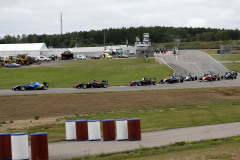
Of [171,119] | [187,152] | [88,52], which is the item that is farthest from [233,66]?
[187,152]

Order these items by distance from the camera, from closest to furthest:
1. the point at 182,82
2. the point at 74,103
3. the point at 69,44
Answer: the point at 74,103 < the point at 182,82 < the point at 69,44

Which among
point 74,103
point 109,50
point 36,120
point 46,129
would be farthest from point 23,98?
point 109,50

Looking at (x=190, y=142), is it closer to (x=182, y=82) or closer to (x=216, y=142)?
(x=216, y=142)

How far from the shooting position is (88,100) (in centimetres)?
3112

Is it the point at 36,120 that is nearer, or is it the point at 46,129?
the point at 46,129

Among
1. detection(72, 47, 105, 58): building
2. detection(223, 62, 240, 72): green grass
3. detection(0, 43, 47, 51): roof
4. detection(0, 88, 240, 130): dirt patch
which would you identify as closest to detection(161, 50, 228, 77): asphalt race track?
detection(223, 62, 240, 72): green grass

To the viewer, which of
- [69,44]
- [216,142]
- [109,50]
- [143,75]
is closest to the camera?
[216,142]

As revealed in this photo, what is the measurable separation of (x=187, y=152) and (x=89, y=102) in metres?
19.3

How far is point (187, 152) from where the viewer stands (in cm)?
1118

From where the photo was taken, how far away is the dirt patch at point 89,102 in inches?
973

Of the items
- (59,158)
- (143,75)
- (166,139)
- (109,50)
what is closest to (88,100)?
(166,139)

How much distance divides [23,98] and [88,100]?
5587 millimetres

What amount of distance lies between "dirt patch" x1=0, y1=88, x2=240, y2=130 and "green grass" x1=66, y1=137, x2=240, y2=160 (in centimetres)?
973

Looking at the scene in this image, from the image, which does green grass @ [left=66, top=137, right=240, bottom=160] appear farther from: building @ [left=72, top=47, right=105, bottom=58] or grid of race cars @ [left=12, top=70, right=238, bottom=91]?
building @ [left=72, top=47, right=105, bottom=58]
